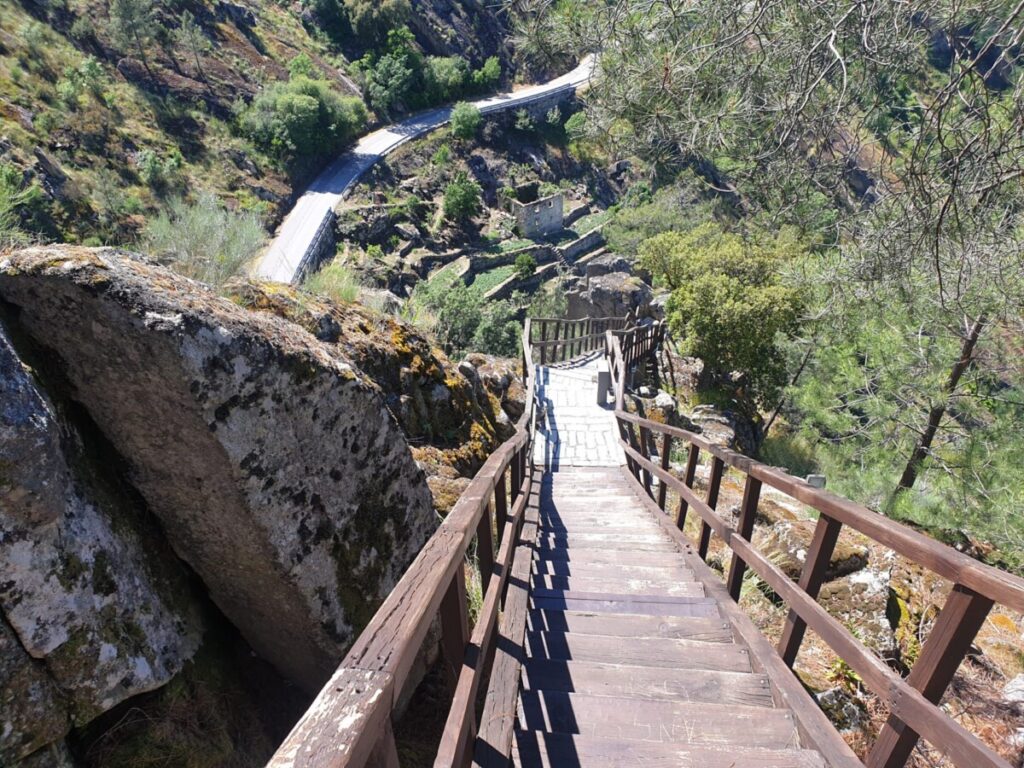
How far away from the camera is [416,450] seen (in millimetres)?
4488

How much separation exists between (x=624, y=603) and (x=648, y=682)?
79 cm

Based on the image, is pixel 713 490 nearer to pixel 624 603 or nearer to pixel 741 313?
pixel 624 603

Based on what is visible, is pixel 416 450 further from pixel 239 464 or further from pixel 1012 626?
pixel 1012 626

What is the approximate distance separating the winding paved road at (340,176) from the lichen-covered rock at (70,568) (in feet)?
51.8

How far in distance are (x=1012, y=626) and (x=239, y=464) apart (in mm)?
7137

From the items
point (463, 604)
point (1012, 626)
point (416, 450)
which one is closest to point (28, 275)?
point (463, 604)

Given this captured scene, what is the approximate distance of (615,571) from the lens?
3939 millimetres

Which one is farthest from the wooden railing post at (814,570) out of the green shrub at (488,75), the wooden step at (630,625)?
the green shrub at (488,75)

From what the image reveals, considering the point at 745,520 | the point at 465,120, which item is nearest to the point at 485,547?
the point at 745,520

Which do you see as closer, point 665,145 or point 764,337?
point 665,145

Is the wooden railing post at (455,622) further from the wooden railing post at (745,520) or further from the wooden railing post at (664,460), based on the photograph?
the wooden railing post at (664,460)

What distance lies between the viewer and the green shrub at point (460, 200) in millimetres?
36875

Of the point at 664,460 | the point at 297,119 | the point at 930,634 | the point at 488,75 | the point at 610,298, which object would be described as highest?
the point at 488,75

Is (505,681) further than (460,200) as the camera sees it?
No
